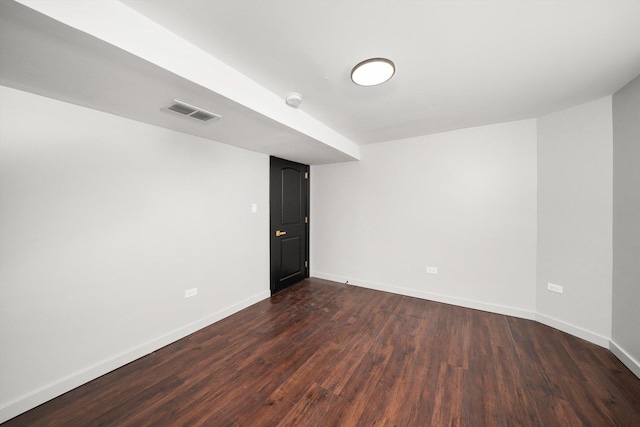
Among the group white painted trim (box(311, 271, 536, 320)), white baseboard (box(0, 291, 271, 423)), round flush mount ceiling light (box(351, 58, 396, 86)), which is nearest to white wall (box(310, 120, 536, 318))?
white painted trim (box(311, 271, 536, 320))

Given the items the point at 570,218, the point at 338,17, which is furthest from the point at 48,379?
the point at 570,218

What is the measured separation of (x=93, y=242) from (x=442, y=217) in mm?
3952

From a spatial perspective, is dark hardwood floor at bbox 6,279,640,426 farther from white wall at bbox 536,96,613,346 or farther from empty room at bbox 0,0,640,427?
white wall at bbox 536,96,613,346

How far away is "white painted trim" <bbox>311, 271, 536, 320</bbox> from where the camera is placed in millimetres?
2756

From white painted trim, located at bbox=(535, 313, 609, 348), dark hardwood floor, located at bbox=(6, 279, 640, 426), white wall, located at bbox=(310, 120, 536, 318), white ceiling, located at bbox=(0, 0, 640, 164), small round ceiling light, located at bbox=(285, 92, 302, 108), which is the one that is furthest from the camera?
white wall, located at bbox=(310, 120, 536, 318)

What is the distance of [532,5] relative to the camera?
3.82 feet

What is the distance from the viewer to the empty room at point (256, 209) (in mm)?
1306

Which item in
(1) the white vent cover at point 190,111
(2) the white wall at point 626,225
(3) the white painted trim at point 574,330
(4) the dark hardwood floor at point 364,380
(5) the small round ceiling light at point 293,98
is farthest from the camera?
(3) the white painted trim at point 574,330

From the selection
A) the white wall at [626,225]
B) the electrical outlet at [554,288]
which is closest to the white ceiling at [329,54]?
the white wall at [626,225]

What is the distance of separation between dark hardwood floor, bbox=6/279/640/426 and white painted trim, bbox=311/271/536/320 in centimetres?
13

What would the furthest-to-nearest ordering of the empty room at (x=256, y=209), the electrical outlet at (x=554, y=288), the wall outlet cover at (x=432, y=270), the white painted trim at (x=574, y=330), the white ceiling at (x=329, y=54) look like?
the wall outlet cover at (x=432, y=270)
the electrical outlet at (x=554, y=288)
the white painted trim at (x=574, y=330)
the empty room at (x=256, y=209)
the white ceiling at (x=329, y=54)

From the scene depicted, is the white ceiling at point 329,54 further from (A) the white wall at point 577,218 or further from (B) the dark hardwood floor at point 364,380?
(B) the dark hardwood floor at point 364,380

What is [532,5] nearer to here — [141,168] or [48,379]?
[141,168]

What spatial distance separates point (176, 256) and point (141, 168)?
0.95 m
